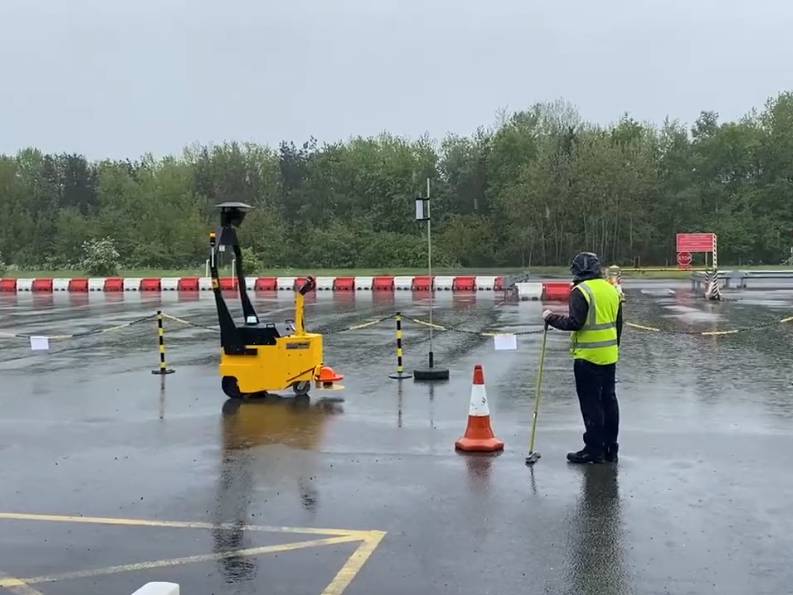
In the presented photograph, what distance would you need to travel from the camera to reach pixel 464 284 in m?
35.4

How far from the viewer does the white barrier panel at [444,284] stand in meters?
35.9

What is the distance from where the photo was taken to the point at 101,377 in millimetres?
13094

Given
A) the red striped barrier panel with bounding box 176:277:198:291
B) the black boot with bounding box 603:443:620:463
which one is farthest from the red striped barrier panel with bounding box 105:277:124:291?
the black boot with bounding box 603:443:620:463

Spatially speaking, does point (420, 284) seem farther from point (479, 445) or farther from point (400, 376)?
point (479, 445)

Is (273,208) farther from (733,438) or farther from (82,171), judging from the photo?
(733,438)

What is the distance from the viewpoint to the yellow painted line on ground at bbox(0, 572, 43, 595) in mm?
4902

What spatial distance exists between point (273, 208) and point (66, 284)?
31589mm

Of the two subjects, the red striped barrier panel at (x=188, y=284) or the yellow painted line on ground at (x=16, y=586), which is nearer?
the yellow painted line on ground at (x=16, y=586)

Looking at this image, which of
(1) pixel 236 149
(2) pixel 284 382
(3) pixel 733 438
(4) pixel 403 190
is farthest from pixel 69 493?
(1) pixel 236 149

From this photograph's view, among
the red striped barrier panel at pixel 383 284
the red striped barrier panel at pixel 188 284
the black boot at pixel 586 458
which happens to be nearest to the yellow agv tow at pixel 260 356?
the black boot at pixel 586 458

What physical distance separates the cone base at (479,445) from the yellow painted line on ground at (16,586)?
4.15 meters

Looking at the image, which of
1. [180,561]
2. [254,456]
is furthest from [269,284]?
[180,561]

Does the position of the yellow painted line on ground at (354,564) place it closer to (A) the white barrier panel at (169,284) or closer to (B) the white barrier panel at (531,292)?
(B) the white barrier panel at (531,292)

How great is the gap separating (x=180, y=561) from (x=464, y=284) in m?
30.5
